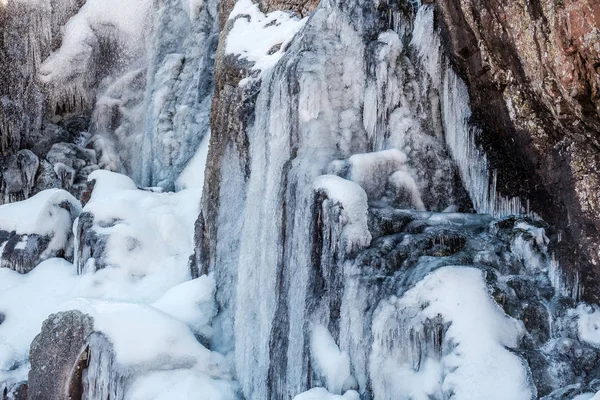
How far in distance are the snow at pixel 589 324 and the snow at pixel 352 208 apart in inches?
76.7

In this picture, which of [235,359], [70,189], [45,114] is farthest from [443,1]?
[45,114]

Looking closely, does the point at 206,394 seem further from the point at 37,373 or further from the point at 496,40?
the point at 496,40

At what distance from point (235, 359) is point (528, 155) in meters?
4.49

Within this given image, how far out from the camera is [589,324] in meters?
5.40

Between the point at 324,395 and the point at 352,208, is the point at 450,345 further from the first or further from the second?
the point at 352,208

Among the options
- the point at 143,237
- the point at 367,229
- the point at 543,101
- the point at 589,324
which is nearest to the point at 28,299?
the point at 143,237

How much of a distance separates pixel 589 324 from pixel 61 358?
238 inches

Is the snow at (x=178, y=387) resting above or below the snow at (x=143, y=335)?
below

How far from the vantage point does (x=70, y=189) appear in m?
16.6

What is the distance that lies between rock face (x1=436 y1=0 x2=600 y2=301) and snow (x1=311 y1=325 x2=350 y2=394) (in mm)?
2120

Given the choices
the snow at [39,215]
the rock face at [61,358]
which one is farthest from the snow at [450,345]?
the snow at [39,215]

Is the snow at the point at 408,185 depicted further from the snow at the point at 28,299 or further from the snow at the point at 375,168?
the snow at the point at 28,299

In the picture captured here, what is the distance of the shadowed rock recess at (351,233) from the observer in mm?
5535

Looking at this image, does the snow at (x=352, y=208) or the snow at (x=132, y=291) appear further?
the snow at (x=132, y=291)
